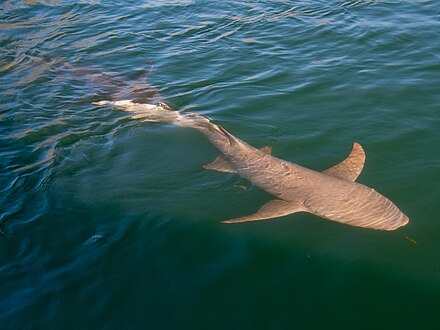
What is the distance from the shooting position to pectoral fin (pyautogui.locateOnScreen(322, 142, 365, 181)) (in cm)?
697

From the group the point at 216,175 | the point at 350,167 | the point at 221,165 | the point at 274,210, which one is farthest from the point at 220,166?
the point at 350,167

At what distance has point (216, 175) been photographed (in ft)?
24.0

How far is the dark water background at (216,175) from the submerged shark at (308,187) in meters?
0.16

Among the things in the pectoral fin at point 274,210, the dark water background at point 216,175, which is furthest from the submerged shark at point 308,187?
the dark water background at point 216,175

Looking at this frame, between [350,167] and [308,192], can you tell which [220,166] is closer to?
[308,192]

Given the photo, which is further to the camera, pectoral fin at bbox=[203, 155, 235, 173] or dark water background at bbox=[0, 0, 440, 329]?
pectoral fin at bbox=[203, 155, 235, 173]

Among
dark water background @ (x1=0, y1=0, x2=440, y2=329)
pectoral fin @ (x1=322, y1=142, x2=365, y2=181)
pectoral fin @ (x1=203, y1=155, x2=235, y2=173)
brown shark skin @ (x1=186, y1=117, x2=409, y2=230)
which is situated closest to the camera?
dark water background @ (x1=0, y1=0, x2=440, y2=329)

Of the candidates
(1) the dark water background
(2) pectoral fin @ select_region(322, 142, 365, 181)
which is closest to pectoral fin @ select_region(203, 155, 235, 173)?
(1) the dark water background

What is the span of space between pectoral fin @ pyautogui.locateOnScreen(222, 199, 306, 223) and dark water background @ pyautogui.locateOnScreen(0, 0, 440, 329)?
128 millimetres

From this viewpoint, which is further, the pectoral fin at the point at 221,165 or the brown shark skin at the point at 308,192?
the pectoral fin at the point at 221,165

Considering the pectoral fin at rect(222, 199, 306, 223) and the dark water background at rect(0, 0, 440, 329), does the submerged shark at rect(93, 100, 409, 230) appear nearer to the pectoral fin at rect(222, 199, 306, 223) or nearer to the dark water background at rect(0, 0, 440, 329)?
the pectoral fin at rect(222, 199, 306, 223)

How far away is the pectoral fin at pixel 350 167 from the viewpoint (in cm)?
697

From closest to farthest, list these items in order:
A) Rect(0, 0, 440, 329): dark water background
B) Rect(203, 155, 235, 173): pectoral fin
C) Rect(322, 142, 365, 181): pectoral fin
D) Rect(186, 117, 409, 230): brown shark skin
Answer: Rect(0, 0, 440, 329): dark water background → Rect(186, 117, 409, 230): brown shark skin → Rect(322, 142, 365, 181): pectoral fin → Rect(203, 155, 235, 173): pectoral fin

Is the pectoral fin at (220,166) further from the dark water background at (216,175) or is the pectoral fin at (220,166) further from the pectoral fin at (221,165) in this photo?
the dark water background at (216,175)
